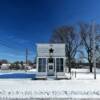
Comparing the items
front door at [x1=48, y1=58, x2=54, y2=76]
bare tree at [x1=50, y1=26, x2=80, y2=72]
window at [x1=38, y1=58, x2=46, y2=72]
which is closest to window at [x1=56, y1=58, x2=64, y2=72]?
front door at [x1=48, y1=58, x2=54, y2=76]

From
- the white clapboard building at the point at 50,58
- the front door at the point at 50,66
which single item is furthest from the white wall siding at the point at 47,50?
the front door at the point at 50,66

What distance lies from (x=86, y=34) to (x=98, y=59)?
6.42 m

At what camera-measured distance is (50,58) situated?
93.1 feet

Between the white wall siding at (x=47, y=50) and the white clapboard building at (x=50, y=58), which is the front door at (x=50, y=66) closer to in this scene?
the white clapboard building at (x=50, y=58)

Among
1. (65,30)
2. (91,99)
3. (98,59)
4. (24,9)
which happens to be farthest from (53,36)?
(91,99)

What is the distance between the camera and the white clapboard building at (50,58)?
90.4ft

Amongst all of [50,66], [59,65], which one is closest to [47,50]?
[50,66]

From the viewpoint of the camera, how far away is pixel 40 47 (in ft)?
93.0

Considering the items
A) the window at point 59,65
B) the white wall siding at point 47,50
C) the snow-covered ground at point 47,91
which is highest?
the white wall siding at point 47,50

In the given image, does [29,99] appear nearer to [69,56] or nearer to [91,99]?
[91,99]

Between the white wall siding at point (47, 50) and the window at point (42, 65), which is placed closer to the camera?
the window at point (42, 65)

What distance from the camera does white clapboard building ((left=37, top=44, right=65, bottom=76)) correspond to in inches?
1085

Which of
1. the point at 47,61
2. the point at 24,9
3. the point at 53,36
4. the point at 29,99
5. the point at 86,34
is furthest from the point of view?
the point at 53,36

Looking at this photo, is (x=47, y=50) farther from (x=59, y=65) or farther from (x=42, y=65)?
(x=59, y=65)
